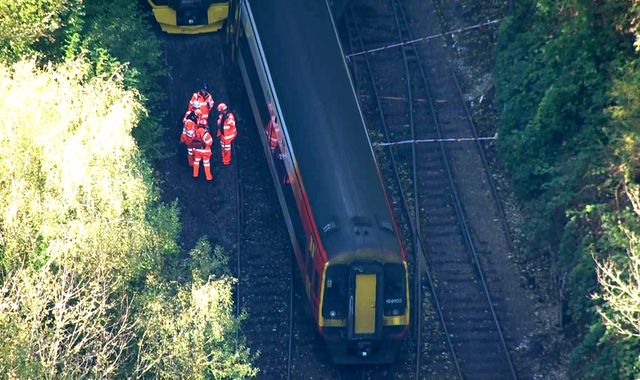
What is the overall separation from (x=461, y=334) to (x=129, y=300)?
906 cm

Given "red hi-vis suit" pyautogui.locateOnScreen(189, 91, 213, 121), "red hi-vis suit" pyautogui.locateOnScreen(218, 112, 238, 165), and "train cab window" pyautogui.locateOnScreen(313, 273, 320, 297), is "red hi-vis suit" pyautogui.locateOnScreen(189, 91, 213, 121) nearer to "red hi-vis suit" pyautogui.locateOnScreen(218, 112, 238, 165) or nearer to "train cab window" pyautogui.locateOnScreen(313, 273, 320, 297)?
"red hi-vis suit" pyautogui.locateOnScreen(218, 112, 238, 165)

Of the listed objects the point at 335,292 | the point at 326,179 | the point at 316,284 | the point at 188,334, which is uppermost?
the point at 326,179

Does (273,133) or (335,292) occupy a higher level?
(273,133)

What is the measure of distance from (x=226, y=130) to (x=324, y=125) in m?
3.21

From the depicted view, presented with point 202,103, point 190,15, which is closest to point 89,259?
point 202,103

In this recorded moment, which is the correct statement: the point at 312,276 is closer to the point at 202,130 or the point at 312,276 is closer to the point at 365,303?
the point at 365,303

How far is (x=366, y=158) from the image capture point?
20891 mm

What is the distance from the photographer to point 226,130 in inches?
916

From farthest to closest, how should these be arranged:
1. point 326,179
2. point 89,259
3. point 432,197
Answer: point 432,197, point 326,179, point 89,259

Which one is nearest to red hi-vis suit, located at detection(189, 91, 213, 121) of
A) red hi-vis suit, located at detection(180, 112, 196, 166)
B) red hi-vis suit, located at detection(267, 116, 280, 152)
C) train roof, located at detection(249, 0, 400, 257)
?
red hi-vis suit, located at detection(180, 112, 196, 166)

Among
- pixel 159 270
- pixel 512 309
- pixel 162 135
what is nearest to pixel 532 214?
pixel 512 309

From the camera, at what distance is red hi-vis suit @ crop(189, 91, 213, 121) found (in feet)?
76.1

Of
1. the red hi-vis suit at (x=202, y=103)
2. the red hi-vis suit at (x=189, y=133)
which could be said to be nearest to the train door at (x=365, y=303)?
the red hi-vis suit at (x=189, y=133)

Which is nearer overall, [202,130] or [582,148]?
[582,148]
